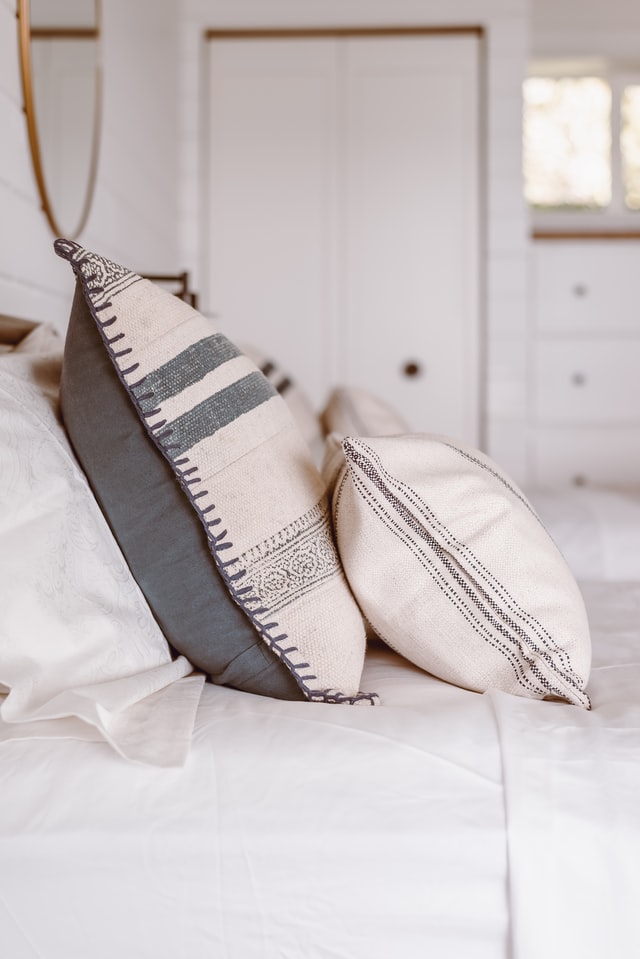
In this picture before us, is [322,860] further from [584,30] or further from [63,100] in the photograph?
[584,30]

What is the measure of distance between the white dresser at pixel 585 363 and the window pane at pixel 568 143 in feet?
1.50

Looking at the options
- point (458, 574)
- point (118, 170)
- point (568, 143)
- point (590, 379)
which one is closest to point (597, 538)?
point (458, 574)

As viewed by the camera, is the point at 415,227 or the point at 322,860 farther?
the point at 415,227

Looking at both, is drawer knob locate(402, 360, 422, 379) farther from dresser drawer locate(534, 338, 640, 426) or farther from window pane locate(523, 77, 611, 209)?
window pane locate(523, 77, 611, 209)

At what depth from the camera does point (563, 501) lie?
187 centimetres

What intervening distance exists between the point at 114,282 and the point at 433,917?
0.63 m

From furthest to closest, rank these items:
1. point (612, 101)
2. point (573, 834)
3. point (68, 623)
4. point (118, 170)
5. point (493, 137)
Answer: point (612, 101), point (493, 137), point (118, 170), point (68, 623), point (573, 834)

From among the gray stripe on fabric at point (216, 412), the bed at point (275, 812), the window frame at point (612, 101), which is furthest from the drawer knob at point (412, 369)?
the bed at point (275, 812)

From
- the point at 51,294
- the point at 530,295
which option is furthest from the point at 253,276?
the point at 51,294

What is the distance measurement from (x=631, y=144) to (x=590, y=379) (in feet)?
3.61

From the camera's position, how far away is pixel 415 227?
11.1 feet

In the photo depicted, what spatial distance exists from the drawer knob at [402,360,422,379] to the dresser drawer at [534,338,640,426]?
0.46 meters

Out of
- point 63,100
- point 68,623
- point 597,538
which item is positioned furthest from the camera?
point 63,100

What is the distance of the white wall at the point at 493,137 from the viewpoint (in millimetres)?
3256
